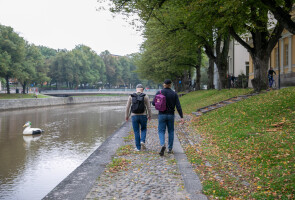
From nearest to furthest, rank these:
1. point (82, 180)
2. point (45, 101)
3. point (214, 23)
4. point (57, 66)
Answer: point (82, 180), point (214, 23), point (45, 101), point (57, 66)

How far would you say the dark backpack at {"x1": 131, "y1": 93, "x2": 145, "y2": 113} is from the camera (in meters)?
8.69

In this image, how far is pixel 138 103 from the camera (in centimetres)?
870

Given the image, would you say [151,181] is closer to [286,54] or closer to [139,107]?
[139,107]

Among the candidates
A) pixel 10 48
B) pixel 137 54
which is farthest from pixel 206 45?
pixel 10 48

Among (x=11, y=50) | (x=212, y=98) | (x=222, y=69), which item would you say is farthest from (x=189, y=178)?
(x=11, y=50)

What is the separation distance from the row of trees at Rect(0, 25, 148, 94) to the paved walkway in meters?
43.8

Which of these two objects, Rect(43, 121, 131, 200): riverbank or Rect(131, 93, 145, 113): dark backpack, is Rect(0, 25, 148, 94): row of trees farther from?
Rect(43, 121, 131, 200): riverbank

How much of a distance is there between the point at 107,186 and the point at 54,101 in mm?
55629

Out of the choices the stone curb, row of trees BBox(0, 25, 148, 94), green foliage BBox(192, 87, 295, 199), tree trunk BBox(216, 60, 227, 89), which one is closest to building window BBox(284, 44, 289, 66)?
tree trunk BBox(216, 60, 227, 89)

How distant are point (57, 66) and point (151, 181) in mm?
81594

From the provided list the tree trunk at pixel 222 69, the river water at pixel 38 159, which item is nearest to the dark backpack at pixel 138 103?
the river water at pixel 38 159

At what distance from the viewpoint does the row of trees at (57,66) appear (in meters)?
52.7

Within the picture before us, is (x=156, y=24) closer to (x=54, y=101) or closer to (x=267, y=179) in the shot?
(x=267, y=179)

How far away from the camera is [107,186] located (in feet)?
19.3
